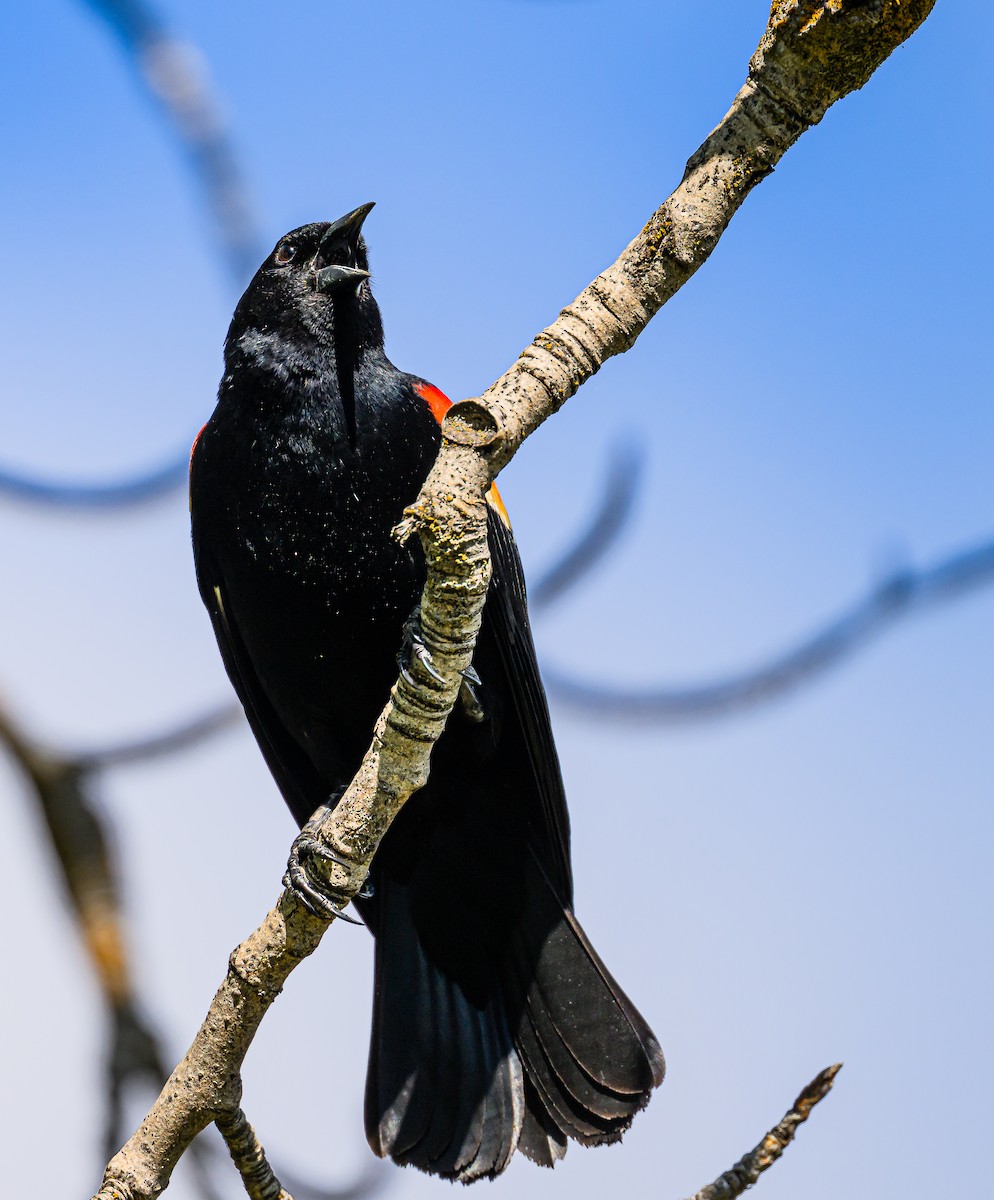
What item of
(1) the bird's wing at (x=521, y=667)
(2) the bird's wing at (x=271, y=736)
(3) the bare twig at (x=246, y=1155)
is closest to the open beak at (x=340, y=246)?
(1) the bird's wing at (x=521, y=667)

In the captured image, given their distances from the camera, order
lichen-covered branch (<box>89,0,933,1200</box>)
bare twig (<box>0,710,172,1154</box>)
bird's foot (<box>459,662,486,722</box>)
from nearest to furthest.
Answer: lichen-covered branch (<box>89,0,933,1200</box>) → bare twig (<box>0,710,172,1154</box>) → bird's foot (<box>459,662,486,722</box>)

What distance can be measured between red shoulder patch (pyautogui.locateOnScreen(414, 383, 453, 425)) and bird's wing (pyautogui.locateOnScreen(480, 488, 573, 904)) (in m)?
0.29

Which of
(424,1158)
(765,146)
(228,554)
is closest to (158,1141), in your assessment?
(424,1158)

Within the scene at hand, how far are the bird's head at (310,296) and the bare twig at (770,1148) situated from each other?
7.52ft

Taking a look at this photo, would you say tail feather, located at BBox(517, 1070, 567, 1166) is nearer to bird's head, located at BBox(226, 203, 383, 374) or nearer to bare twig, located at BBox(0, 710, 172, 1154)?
bare twig, located at BBox(0, 710, 172, 1154)

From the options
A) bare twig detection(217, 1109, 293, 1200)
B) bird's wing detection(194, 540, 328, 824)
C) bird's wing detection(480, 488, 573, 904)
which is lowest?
bare twig detection(217, 1109, 293, 1200)

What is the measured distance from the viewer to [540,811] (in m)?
3.81

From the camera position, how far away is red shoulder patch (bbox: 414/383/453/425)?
146 inches

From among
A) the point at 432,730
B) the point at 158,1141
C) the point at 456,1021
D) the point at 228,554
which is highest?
the point at 228,554

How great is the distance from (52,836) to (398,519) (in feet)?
3.87

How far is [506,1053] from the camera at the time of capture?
384cm

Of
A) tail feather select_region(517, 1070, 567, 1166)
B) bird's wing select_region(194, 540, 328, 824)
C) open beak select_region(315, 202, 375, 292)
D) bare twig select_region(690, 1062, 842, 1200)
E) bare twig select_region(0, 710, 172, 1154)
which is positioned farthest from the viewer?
bird's wing select_region(194, 540, 328, 824)

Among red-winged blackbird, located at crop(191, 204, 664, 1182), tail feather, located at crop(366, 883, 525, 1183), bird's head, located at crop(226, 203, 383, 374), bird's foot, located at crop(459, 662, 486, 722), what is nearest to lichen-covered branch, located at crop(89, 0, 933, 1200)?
bird's foot, located at crop(459, 662, 486, 722)

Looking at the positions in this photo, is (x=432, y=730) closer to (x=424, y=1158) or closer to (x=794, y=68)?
(x=794, y=68)
